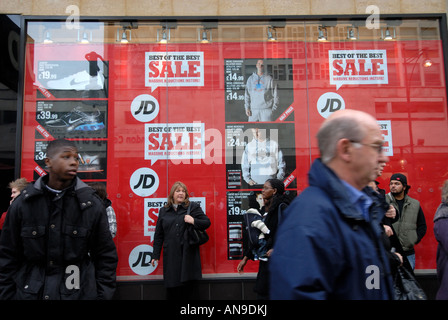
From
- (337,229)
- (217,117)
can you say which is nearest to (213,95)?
(217,117)

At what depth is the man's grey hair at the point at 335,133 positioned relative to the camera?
67.8 inches

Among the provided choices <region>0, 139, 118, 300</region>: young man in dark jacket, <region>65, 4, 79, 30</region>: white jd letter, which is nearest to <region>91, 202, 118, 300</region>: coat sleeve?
<region>0, 139, 118, 300</region>: young man in dark jacket

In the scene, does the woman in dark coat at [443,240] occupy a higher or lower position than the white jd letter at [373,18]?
lower

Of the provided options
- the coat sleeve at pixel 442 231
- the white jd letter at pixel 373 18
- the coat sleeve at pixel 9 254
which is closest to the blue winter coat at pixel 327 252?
the coat sleeve at pixel 9 254

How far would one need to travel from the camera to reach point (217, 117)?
22.0ft

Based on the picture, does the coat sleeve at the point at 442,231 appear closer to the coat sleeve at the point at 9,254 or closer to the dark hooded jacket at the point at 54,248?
the dark hooded jacket at the point at 54,248

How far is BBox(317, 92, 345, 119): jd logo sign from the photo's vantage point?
6758 millimetres

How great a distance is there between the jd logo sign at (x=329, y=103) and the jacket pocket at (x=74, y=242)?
4906 millimetres

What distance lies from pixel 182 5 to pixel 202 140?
7.90ft

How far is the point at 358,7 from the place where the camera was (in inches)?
269

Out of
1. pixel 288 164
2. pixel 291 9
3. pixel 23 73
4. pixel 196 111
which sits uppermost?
pixel 291 9
